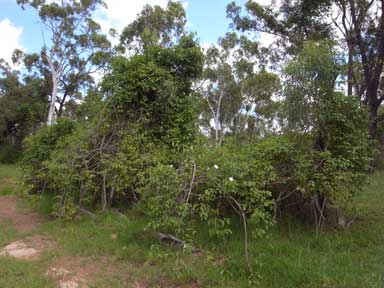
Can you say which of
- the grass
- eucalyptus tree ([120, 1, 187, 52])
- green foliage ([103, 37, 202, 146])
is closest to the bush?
eucalyptus tree ([120, 1, 187, 52])

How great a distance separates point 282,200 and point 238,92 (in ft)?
55.0

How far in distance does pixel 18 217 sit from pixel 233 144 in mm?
4097

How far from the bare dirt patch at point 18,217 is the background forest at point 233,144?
0.40 metres

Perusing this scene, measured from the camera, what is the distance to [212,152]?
402 centimetres

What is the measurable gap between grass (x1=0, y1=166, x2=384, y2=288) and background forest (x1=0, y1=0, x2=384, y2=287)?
5.4 inches

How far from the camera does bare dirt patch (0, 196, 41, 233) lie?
15.8ft

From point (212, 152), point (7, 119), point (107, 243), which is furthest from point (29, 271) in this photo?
point (7, 119)

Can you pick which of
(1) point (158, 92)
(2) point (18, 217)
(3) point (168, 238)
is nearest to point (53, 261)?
(3) point (168, 238)

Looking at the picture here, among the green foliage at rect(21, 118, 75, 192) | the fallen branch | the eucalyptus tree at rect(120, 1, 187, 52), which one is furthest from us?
the eucalyptus tree at rect(120, 1, 187, 52)

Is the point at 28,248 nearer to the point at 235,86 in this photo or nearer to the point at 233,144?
the point at 233,144

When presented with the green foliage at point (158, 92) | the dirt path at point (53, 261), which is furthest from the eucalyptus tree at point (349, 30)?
the dirt path at point (53, 261)

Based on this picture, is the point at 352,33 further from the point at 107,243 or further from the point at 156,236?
the point at 107,243

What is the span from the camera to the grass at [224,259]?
2.87 m

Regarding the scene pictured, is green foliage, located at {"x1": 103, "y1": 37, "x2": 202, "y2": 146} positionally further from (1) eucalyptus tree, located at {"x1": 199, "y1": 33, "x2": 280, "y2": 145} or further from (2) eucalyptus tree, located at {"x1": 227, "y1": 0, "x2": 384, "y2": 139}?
(1) eucalyptus tree, located at {"x1": 199, "y1": 33, "x2": 280, "y2": 145}
